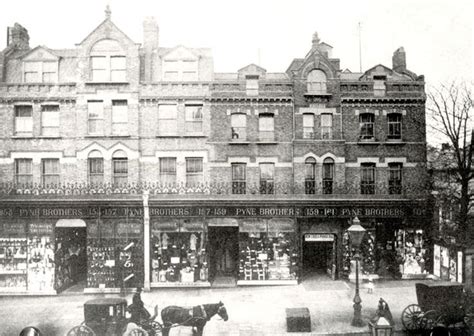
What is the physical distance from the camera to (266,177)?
23.9 meters

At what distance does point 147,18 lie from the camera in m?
24.9

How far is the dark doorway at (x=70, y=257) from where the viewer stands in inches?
869

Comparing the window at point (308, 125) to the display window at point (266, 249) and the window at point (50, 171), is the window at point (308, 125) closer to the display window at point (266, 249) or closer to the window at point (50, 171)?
the display window at point (266, 249)

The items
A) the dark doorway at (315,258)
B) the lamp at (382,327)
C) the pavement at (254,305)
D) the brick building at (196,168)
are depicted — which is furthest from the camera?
the dark doorway at (315,258)

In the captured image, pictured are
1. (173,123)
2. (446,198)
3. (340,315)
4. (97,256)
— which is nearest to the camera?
(340,315)

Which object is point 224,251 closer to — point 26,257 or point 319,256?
point 319,256

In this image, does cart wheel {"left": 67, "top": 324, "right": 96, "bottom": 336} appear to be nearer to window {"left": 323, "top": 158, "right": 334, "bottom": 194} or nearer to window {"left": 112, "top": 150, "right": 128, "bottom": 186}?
window {"left": 112, "top": 150, "right": 128, "bottom": 186}

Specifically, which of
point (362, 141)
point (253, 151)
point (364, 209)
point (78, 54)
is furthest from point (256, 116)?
point (78, 54)

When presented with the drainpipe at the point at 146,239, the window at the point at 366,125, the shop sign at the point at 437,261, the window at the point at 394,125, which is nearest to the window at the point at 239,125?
the drainpipe at the point at 146,239

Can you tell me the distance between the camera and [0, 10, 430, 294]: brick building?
2244 centimetres

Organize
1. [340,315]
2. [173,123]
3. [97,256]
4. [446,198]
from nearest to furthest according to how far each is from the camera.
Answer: [340,315], [446,198], [97,256], [173,123]

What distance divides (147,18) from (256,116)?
8442 mm

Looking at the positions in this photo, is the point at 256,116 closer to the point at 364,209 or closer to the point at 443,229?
the point at 364,209

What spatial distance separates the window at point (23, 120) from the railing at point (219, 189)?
9.48 ft
